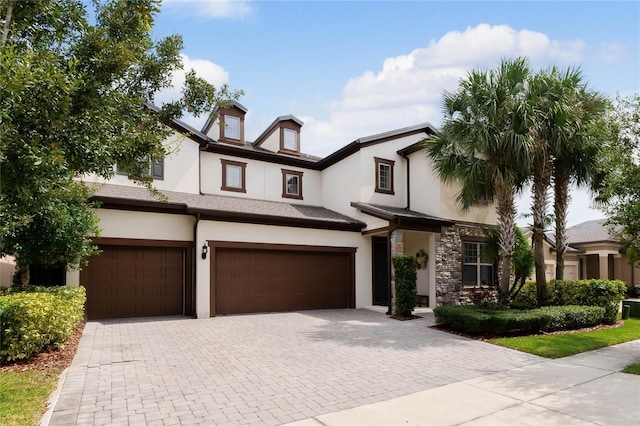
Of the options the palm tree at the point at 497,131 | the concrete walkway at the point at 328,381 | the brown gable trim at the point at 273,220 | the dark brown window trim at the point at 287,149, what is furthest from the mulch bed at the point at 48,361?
the dark brown window trim at the point at 287,149

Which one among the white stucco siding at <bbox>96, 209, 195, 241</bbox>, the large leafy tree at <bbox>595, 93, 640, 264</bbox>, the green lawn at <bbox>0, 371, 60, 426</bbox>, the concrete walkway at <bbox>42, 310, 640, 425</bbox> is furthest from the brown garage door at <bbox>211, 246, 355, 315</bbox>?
the large leafy tree at <bbox>595, 93, 640, 264</bbox>

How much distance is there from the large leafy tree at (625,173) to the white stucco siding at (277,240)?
8.69m

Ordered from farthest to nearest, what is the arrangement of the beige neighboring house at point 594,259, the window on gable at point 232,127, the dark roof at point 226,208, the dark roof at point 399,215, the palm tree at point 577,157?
the beige neighboring house at point 594,259 → the window on gable at point 232,127 → the dark roof at point 399,215 → the palm tree at point 577,157 → the dark roof at point 226,208

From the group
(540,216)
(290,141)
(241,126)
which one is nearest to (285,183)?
(290,141)

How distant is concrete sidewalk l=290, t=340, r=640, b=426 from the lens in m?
5.12

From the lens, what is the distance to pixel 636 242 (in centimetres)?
857

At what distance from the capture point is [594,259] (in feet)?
86.8

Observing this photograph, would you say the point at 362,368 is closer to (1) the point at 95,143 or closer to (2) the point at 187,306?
(1) the point at 95,143

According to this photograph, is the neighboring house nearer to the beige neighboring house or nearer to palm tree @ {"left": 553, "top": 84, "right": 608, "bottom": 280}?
palm tree @ {"left": 553, "top": 84, "right": 608, "bottom": 280}

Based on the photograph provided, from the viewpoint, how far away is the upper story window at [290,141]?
62.5 ft

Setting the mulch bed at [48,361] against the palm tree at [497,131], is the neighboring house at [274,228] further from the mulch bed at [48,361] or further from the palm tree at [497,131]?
the mulch bed at [48,361]

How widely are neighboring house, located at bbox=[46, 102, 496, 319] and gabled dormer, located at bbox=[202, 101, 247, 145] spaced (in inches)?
2.5

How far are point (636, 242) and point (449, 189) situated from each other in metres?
7.99

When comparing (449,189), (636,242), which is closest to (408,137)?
(449,189)
